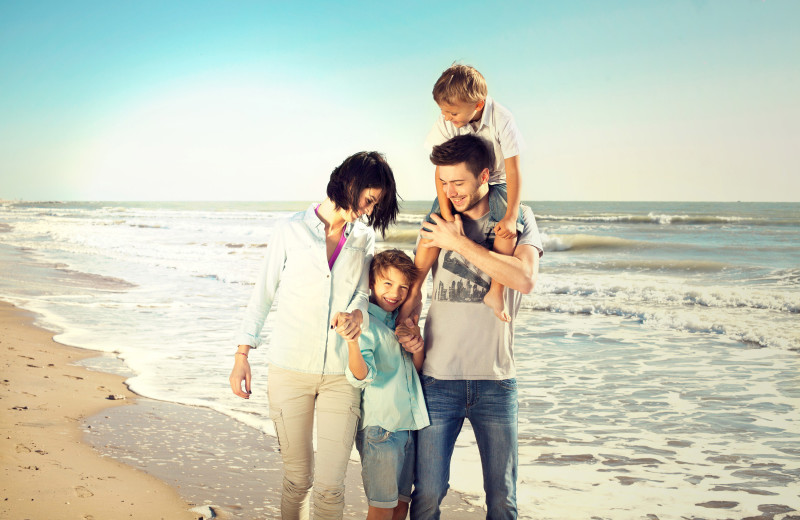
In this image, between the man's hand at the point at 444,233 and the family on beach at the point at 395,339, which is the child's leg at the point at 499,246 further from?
the man's hand at the point at 444,233

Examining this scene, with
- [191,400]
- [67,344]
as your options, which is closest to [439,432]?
[191,400]

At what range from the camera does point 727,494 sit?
3.96m

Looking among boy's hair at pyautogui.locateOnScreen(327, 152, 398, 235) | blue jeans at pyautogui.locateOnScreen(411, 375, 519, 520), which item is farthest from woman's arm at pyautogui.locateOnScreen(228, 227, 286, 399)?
blue jeans at pyautogui.locateOnScreen(411, 375, 519, 520)

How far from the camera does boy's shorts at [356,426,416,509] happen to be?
249cm

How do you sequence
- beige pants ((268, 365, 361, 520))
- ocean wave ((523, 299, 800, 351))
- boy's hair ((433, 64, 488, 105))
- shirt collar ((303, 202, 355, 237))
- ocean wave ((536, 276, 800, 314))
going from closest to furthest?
1. beige pants ((268, 365, 361, 520))
2. shirt collar ((303, 202, 355, 237))
3. boy's hair ((433, 64, 488, 105))
4. ocean wave ((523, 299, 800, 351))
5. ocean wave ((536, 276, 800, 314))

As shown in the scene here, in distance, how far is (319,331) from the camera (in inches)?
102

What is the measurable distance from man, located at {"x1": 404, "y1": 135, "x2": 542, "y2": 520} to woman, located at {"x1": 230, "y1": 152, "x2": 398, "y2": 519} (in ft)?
0.97

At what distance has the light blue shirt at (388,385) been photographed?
2.51 metres

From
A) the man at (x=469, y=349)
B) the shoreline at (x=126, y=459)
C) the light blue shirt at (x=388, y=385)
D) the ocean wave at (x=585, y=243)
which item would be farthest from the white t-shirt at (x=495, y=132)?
the ocean wave at (x=585, y=243)

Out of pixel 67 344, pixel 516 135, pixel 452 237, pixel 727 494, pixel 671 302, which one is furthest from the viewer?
pixel 671 302

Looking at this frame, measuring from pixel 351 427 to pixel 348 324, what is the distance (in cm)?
51

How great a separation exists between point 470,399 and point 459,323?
31cm

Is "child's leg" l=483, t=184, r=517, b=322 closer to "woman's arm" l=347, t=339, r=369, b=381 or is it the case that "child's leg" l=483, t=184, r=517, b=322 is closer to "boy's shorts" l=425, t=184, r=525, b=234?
"boy's shorts" l=425, t=184, r=525, b=234

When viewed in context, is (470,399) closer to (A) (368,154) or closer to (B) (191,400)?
(A) (368,154)
